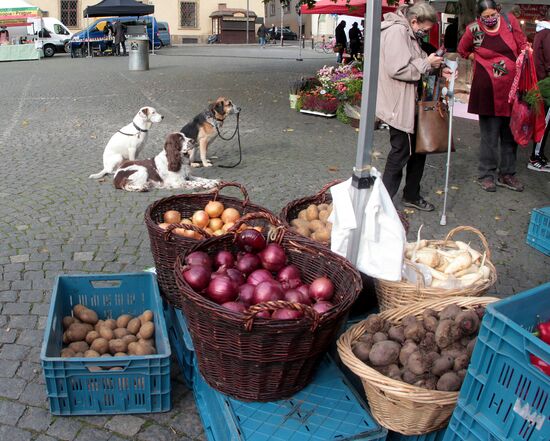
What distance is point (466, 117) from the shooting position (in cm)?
1161

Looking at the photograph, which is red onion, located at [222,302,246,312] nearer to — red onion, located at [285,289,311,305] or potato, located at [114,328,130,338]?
red onion, located at [285,289,311,305]

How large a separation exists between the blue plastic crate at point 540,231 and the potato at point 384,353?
126 inches

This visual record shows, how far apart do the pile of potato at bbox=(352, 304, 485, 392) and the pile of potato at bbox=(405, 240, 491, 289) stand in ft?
1.10

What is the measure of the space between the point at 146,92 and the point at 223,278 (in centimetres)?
1264

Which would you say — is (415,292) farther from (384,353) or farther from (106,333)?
(106,333)

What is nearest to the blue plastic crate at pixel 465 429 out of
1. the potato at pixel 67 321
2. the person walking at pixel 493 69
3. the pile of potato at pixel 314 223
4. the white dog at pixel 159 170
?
the pile of potato at pixel 314 223

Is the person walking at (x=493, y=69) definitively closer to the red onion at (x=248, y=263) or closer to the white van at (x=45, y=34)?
the red onion at (x=248, y=263)

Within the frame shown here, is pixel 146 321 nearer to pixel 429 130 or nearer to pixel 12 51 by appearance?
pixel 429 130

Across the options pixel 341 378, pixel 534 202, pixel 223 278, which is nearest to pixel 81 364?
pixel 223 278

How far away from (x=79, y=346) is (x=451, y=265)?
2.10 metres

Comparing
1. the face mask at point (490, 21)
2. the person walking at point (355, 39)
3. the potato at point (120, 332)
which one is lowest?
the potato at point (120, 332)

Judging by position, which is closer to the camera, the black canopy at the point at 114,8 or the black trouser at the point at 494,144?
the black trouser at the point at 494,144

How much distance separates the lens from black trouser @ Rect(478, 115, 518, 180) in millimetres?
6316

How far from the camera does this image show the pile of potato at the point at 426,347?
7.78ft
